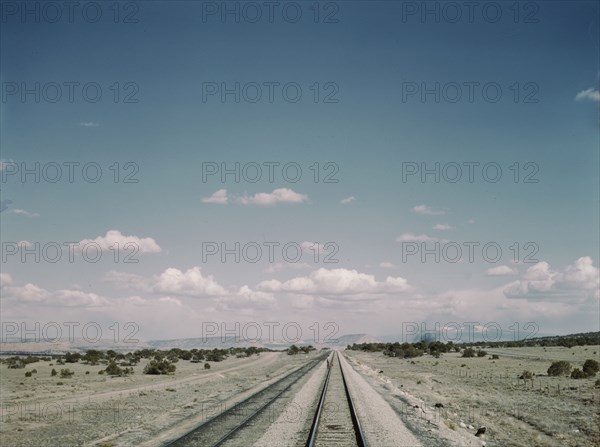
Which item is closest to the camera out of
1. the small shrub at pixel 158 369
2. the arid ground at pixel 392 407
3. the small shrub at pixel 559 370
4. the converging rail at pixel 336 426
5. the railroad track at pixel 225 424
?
the converging rail at pixel 336 426

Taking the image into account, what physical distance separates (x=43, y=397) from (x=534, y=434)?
25765 millimetres

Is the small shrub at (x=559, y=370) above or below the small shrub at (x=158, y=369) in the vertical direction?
above

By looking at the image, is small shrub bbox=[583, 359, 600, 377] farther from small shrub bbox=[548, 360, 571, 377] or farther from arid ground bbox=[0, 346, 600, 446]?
arid ground bbox=[0, 346, 600, 446]

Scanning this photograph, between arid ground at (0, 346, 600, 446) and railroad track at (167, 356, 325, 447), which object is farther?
arid ground at (0, 346, 600, 446)

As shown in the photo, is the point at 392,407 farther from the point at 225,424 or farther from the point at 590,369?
the point at 590,369

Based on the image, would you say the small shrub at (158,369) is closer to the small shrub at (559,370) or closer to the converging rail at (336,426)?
the converging rail at (336,426)

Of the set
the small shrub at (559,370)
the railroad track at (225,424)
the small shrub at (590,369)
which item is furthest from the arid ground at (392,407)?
the small shrub at (559,370)

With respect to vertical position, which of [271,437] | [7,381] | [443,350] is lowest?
[443,350]

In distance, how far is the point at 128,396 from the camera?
29.4m

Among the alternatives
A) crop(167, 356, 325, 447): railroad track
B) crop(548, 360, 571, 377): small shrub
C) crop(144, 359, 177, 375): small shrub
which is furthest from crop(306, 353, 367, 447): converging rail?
crop(144, 359, 177, 375): small shrub

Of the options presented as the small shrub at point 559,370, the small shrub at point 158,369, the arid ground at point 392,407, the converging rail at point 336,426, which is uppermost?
the converging rail at point 336,426

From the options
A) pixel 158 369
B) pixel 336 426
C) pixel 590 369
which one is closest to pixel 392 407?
pixel 336 426

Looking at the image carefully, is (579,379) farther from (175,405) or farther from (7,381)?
(7,381)

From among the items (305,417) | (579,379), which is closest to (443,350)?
(579,379)
